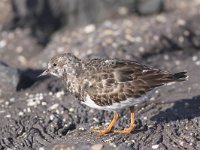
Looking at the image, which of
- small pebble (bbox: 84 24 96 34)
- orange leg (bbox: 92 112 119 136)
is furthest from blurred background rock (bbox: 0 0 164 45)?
orange leg (bbox: 92 112 119 136)

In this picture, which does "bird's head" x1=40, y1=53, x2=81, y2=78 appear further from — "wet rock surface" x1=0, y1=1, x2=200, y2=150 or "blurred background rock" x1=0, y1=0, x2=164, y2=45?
"blurred background rock" x1=0, y1=0, x2=164, y2=45

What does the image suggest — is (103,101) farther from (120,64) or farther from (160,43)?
(160,43)

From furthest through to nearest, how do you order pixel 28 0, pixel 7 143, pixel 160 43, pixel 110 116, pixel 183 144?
pixel 28 0 → pixel 160 43 → pixel 110 116 → pixel 7 143 → pixel 183 144

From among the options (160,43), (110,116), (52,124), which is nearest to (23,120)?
(52,124)

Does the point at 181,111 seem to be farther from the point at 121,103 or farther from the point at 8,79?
the point at 8,79

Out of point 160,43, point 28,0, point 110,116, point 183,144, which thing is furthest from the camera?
point 28,0

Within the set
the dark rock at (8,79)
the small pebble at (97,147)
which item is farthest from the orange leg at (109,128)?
the dark rock at (8,79)

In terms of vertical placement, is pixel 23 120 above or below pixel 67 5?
below

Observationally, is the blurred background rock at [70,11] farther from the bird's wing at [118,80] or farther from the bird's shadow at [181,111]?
the bird's wing at [118,80]

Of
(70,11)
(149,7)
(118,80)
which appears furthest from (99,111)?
(149,7)
